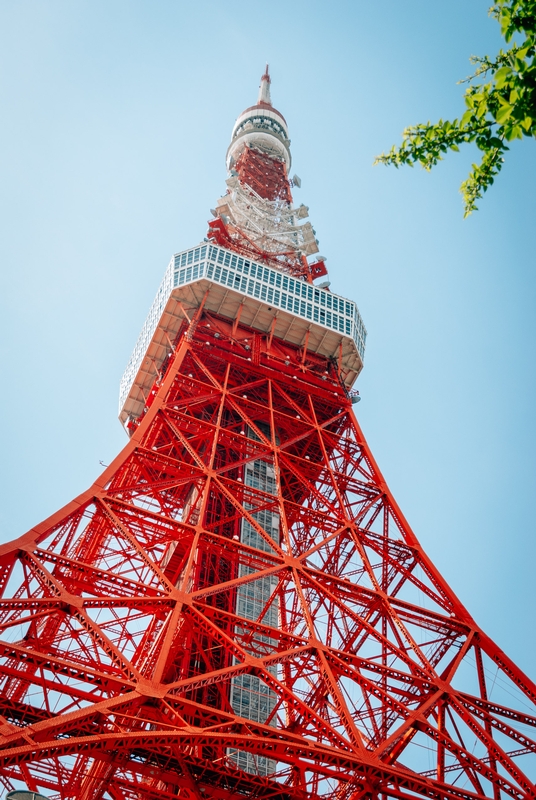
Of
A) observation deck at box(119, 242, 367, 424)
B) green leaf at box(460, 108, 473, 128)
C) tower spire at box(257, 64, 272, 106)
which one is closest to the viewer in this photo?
green leaf at box(460, 108, 473, 128)

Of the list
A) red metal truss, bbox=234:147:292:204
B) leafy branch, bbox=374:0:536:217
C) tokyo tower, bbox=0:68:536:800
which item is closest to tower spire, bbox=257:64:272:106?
red metal truss, bbox=234:147:292:204

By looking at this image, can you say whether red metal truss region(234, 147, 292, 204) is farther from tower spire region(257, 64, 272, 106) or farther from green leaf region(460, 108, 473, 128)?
green leaf region(460, 108, 473, 128)

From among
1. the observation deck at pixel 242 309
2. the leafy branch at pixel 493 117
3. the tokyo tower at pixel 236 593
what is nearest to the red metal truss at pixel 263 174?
the tokyo tower at pixel 236 593

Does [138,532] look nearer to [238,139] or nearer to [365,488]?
[365,488]

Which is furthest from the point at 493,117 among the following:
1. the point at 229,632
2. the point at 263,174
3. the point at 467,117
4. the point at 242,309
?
the point at 263,174

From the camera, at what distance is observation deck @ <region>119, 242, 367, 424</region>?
29.5 meters

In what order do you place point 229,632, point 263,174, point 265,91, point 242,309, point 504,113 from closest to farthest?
1. point 504,113
2. point 229,632
3. point 242,309
4. point 263,174
5. point 265,91

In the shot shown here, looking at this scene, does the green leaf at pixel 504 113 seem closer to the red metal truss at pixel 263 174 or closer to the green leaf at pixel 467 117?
the green leaf at pixel 467 117

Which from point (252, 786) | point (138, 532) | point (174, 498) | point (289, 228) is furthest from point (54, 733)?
point (289, 228)

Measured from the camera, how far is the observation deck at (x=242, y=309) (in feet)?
96.8

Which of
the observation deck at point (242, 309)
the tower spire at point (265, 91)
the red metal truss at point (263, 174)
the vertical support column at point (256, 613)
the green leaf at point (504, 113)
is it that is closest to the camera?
the green leaf at point (504, 113)

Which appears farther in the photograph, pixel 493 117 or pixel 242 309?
pixel 242 309

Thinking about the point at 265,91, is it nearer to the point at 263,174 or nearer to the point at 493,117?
the point at 263,174

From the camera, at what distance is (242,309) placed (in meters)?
29.8
